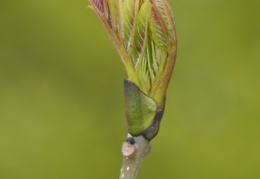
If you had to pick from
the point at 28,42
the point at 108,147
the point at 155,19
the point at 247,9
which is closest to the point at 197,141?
the point at 108,147

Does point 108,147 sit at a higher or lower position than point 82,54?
lower

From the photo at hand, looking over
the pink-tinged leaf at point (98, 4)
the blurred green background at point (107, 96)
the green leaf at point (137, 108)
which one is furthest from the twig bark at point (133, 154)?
the blurred green background at point (107, 96)

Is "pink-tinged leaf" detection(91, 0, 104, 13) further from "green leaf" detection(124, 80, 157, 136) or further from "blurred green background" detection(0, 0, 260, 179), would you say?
"blurred green background" detection(0, 0, 260, 179)

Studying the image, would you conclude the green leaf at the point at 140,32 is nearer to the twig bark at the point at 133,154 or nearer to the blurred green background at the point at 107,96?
the twig bark at the point at 133,154

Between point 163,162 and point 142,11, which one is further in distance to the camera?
point 163,162

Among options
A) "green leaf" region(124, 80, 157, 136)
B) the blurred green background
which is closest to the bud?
"green leaf" region(124, 80, 157, 136)

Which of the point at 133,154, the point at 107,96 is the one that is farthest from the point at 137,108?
the point at 107,96

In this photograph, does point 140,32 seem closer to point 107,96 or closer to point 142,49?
point 142,49

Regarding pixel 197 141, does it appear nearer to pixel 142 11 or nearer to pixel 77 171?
pixel 77 171
